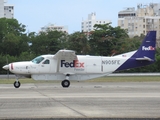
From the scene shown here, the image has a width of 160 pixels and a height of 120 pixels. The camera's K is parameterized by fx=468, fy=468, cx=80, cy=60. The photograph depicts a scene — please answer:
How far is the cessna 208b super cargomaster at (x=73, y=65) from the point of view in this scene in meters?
32.0

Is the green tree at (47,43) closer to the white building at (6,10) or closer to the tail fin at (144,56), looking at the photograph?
the tail fin at (144,56)

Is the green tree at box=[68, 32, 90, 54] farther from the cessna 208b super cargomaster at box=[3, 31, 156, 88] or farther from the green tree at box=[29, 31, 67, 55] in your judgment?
the cessna 208b super cargomaster at box=[3, 31, 156, 88]

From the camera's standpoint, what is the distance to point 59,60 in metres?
32.6

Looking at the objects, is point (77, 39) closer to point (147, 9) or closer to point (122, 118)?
point (122, 118)

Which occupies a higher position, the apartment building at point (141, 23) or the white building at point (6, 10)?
the white building at point (6, 10)

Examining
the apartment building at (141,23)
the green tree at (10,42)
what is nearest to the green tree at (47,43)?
the green tree at (10,42)

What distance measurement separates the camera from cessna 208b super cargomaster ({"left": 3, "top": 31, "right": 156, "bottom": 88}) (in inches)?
1259

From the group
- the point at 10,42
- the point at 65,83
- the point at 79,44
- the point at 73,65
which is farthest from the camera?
the point at 10,42

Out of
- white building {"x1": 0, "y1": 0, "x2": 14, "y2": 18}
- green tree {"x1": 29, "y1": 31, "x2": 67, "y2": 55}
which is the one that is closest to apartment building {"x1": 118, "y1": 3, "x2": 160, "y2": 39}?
white building {"x1": 0, "y1": 0, "x2": 14, "y2": 18}

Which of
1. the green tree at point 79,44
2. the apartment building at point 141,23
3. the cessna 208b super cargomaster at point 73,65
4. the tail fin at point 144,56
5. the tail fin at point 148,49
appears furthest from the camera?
the apartment building at point 141,23

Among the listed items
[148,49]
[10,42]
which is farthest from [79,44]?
[148,49]

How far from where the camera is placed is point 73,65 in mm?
32750

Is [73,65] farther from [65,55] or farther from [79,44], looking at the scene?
[79,44]

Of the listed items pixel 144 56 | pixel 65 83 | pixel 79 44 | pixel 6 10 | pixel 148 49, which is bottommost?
pixel 65 83
